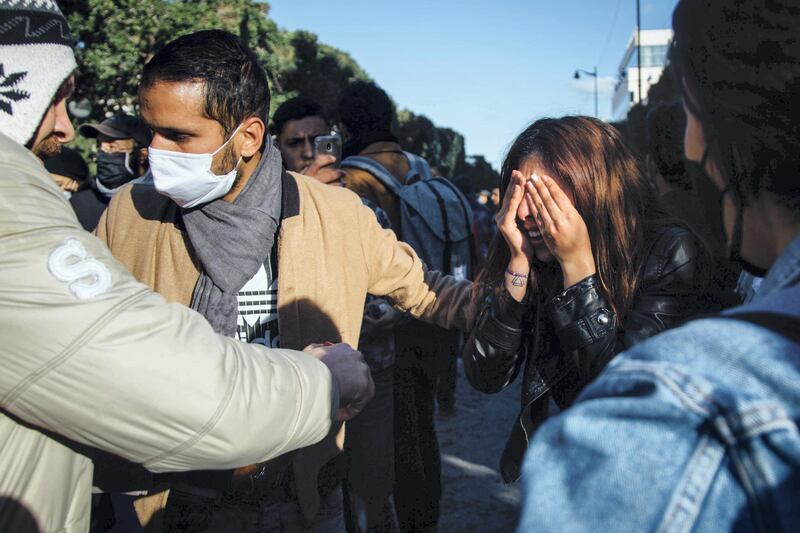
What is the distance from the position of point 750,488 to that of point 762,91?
586 millimetres

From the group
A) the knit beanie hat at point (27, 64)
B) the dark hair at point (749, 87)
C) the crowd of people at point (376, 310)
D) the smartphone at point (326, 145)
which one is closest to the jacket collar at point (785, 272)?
the crowd of people at point (376, 310)

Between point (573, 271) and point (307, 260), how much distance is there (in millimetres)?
849

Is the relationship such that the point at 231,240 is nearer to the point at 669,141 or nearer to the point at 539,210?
the point at 539,210

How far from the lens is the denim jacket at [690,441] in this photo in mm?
698

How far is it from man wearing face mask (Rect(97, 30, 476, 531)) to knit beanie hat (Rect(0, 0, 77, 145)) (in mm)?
664

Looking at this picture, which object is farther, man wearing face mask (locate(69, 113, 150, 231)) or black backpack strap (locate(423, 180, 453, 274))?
man wearing face mask (locate(69, 113, 150, 231))

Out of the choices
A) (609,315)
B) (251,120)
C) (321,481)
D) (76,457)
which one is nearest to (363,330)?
(321,481)

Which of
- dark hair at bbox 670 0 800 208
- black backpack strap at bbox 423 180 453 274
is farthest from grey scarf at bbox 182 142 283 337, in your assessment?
black backpack strap at bbox 423 180 453 274

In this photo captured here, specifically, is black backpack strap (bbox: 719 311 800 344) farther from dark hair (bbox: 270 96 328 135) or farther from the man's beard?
dark hair (bbox: 270 96 328 135)

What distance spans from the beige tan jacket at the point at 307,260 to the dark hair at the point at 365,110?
5.85ft

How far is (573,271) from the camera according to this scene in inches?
80.6

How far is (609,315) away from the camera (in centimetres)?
199

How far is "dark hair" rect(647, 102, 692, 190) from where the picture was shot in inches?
164

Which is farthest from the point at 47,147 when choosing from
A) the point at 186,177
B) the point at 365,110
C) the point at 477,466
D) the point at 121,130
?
the point at 477,466
